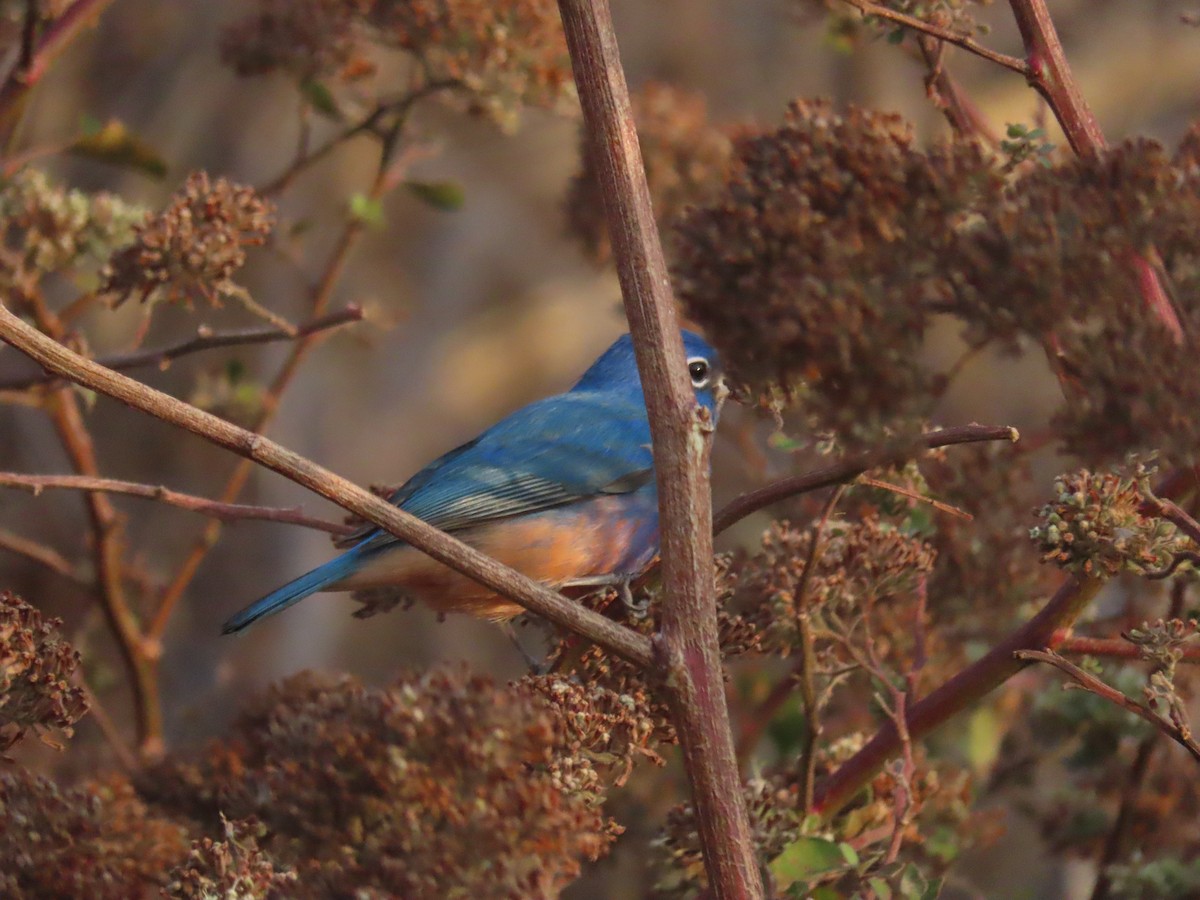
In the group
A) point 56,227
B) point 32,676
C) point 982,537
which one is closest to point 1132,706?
point 982,537

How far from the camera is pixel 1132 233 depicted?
5.05 feet

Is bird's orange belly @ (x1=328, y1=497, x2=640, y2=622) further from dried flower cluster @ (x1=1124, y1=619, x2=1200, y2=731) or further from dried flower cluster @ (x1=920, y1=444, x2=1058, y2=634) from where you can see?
dried flower cluster @ (x1=1124, y1=619, x2=1200, y2=731)

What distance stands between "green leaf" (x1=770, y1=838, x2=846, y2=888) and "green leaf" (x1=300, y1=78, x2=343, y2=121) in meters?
1.91

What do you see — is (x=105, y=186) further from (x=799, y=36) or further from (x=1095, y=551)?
(x=1095, y=551)

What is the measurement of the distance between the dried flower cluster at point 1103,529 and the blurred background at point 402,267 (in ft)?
14.4

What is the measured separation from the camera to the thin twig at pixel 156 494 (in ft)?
6.01

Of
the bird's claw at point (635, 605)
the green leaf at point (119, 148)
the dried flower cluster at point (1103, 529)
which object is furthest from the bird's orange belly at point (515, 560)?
the dried flower cluster at point (1103, 529)

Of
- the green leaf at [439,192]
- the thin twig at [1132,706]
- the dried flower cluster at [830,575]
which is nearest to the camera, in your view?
the thin twig at [1132,706]

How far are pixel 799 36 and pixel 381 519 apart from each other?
22.0 feet

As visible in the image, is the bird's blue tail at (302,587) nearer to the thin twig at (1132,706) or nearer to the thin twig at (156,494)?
the thin twig at (156,494)

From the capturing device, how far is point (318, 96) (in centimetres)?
304

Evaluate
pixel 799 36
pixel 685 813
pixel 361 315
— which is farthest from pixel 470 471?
pixel 799 36

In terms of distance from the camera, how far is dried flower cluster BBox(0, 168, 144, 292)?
7.89 feet

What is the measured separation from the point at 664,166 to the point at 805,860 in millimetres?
1855
